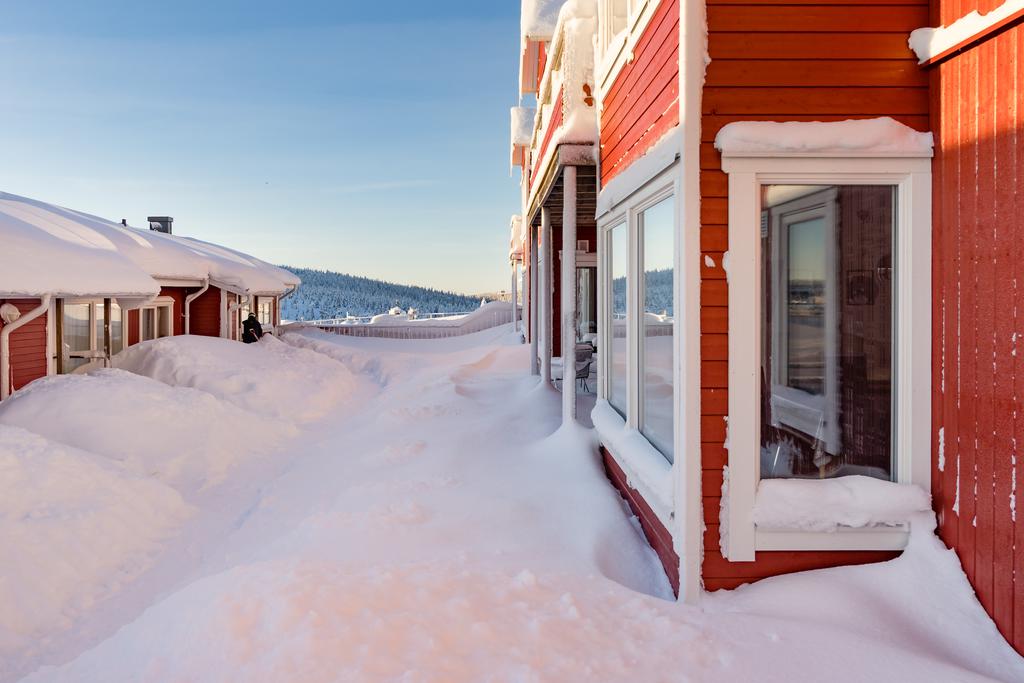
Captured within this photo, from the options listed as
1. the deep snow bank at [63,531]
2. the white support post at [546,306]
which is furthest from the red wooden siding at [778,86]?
the white support post at [546,306]

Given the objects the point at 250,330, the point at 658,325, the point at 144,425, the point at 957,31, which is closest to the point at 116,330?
the point at 144,425

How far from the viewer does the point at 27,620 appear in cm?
463

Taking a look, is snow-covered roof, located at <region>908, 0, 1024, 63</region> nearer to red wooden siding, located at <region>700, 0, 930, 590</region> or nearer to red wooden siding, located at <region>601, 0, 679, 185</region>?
red wooden siding, located at <region>700, 0, 930, 590</region>

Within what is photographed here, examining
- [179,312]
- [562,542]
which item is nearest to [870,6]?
[562,542]

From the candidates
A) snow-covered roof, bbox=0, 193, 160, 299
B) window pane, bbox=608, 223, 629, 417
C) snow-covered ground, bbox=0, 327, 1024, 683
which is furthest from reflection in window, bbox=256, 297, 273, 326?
window pane, bbox=608, 223, 629, 417

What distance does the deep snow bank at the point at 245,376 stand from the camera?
12180 millimetres

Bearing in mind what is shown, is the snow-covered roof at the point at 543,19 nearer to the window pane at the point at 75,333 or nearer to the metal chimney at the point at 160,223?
the window pane at the point at 75,333

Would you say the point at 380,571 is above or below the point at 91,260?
below

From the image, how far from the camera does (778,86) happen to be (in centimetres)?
371

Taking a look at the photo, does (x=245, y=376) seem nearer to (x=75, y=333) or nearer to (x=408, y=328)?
(x=75, y=333)

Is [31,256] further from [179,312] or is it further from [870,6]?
[870,6]

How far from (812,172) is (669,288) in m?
1.04

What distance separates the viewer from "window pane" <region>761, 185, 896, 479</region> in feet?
12.2

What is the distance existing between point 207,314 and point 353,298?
70684 millimetres
